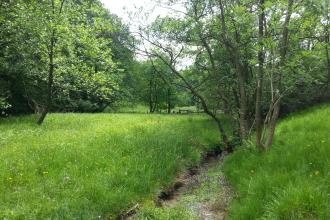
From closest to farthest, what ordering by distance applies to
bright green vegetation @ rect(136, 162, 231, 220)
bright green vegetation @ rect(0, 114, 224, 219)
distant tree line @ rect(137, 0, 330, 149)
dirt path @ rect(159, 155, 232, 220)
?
bright green vegetation @ rect(0, 114, 224, 219), bright green vegetation @ rect(136, 162, 231, 220), dirt path @ rect(159, 155, 232, 220), distant tree line @ rect(137, 0, 330, 149)

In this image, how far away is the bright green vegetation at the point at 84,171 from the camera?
7.70m

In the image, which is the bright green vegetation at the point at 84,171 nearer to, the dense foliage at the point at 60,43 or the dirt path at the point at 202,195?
the dirt path at the point at 202,195

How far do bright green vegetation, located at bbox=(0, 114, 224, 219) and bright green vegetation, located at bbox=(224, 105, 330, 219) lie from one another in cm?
240

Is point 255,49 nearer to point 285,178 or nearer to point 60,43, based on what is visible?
point 285,178

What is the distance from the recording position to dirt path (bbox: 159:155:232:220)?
8.82 meters

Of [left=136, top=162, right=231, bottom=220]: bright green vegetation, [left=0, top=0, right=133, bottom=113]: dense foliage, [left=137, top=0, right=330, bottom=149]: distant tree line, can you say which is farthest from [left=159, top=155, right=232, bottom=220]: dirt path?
[left=0, top=0, right=133, bottom=113]: dense foliage

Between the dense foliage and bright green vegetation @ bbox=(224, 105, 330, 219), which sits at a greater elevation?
the dense foliage

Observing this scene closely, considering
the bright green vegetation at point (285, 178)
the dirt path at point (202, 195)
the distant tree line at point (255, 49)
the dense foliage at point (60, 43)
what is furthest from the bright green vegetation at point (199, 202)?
the dense foliage at point (60, 43)

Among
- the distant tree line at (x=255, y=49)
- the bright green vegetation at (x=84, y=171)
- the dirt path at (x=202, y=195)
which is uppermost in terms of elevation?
the distant tree line at (x=255, y=49)

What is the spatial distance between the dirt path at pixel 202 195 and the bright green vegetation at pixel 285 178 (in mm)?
436

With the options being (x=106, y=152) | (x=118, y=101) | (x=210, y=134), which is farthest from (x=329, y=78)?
(x=118, y=101)

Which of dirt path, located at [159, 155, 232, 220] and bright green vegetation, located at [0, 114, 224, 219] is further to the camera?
dirt path, located at [159, 155, 232, 220]

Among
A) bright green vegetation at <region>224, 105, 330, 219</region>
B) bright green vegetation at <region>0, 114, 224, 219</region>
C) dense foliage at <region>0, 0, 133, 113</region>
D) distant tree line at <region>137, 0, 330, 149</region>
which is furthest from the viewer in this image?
dense foliage at <region>0, 0, 133, 113</region>

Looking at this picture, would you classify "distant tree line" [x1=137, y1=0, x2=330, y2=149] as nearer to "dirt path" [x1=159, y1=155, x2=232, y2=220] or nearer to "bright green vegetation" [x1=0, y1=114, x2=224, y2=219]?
"dirt path" [x1=159, y1=155, x2=232, y2=220]
